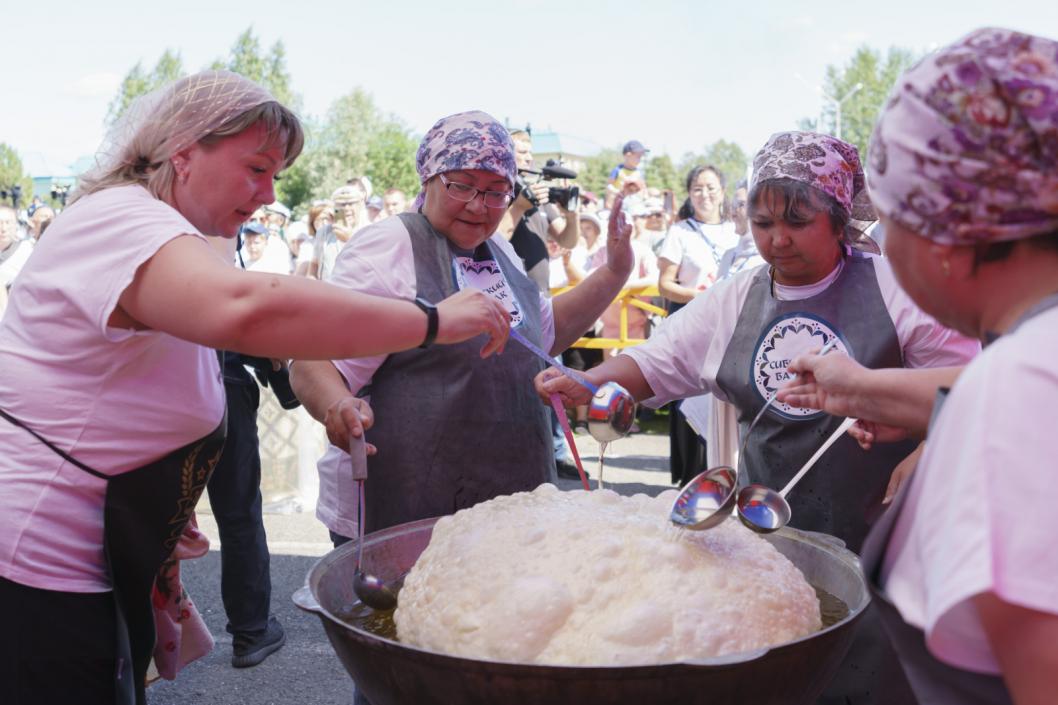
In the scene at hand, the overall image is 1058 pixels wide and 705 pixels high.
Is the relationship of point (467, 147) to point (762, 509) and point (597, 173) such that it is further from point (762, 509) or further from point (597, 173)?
point (597, 173)

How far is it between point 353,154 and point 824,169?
4708cm

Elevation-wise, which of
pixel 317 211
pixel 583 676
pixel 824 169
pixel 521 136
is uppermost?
pixel 521 136

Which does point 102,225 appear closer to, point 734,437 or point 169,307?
point 169,307

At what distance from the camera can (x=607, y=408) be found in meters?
2.33

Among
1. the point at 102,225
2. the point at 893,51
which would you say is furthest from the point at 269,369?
the point at 893,51

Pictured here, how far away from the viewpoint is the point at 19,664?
1.72 metres

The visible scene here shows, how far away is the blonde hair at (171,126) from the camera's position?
5.85 feet

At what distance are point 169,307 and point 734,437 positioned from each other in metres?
1.62

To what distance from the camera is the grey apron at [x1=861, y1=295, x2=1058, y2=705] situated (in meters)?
0.99

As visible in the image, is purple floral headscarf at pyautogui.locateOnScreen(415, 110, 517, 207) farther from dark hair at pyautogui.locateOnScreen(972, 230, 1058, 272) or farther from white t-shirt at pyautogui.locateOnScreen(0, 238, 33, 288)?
white t-shirt at pyautogui.locateOnScreen(0, 238, 33, 288)

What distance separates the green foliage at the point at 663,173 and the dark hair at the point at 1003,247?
55.8 meters

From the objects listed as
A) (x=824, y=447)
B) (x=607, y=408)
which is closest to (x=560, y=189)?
(x=607, y=408)

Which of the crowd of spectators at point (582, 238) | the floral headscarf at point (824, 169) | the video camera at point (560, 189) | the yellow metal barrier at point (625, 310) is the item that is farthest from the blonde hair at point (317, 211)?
the floral headscarf at point (824, 169)

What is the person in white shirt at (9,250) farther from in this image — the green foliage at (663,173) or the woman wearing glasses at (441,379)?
the green foliage at (663,173)
